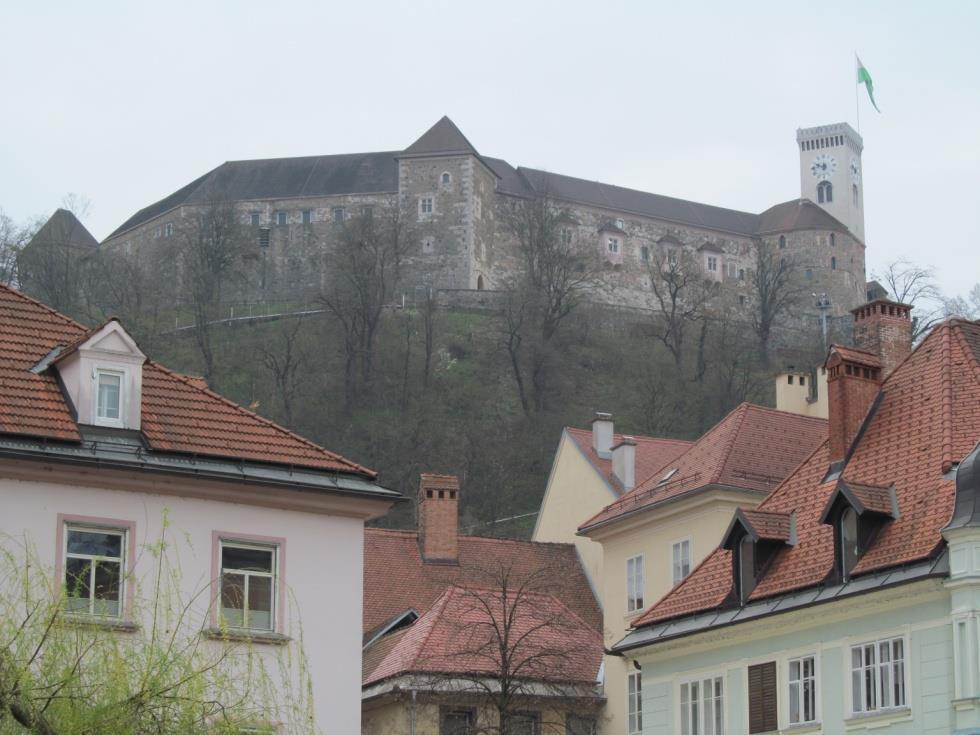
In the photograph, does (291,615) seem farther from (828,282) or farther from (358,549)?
(828,282)

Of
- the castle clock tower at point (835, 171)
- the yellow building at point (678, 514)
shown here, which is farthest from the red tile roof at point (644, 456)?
the castle clock tower at point (835, 171)

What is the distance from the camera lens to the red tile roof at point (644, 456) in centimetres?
4481

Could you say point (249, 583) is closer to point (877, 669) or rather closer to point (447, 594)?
point (877, 669)

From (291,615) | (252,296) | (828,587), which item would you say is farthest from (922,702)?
(252,296)

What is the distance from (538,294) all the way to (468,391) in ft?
25.8

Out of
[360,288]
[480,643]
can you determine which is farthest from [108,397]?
[360,288]

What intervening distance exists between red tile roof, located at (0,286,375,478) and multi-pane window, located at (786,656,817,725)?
6247 millimetres

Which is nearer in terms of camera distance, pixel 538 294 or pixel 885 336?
pixel 885 336

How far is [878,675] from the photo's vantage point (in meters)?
22.7

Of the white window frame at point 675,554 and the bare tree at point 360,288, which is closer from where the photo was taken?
the white window frame at point 675,554

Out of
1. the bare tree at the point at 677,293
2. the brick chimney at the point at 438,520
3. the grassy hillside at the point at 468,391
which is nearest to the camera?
the brick chimney at the point at 438,520

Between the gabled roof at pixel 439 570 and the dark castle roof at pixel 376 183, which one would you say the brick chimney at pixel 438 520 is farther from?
the dark castle roof at pixel 376 183

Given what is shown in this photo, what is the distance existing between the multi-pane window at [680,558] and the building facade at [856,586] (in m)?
8.31

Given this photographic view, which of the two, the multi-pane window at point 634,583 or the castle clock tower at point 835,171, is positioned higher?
the castle clock tower at point 835,171
